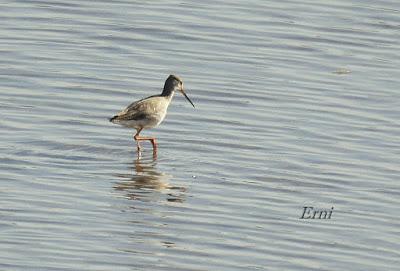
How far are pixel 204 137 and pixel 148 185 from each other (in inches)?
77.7

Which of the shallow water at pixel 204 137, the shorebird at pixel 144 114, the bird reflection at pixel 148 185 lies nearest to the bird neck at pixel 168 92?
the shorebird at pixel 144 114

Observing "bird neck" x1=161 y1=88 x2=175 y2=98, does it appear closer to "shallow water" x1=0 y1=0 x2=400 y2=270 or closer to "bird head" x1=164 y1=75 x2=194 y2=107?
"bird head" x1=164 y1=75 x2=194 y2=107

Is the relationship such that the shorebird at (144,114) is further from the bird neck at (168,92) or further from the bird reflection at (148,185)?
the bird reflection at (148,185)

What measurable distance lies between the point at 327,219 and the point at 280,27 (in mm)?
9121

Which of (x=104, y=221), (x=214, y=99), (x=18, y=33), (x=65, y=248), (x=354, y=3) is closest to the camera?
(x=65, y=248)

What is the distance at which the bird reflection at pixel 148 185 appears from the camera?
44.4 ft

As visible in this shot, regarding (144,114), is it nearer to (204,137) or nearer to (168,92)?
(168,92)

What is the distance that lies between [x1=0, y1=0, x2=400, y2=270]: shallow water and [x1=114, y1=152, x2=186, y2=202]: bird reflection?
34 mm

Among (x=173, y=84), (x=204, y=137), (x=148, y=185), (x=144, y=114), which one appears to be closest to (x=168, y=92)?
(x=173, y=84)

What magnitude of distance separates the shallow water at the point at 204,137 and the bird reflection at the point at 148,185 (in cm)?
3

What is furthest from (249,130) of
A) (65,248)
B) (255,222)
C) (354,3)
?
(354,3)

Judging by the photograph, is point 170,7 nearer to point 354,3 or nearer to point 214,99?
point 354,3

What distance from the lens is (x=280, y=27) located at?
21.4m

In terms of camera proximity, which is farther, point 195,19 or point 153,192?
point 195,19
